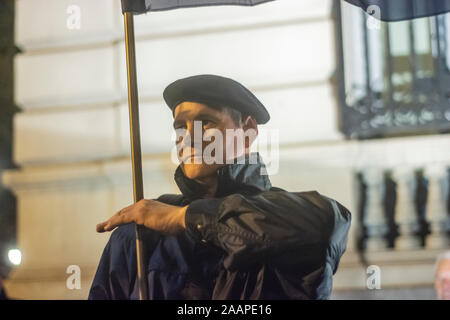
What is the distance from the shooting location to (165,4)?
3.31 meters

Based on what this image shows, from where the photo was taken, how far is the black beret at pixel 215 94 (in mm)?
3184

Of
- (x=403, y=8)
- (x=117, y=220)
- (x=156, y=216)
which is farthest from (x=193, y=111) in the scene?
(x=403, y=8)

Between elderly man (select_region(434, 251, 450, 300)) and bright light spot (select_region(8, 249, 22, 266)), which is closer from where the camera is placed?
elderly man (select_region(434, 251, 450, 300))

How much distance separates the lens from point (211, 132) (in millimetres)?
3135

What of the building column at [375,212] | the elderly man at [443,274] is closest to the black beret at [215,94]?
the building column at [375,212]

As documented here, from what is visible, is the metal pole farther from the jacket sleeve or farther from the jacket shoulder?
the jacket shoulder

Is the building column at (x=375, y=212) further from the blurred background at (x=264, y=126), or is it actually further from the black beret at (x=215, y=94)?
the black beret at (x=215, y=94)

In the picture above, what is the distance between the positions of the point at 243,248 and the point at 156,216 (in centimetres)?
48

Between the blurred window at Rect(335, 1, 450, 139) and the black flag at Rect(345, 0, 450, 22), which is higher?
the black flag at Rect(345, 0, 450, 22)

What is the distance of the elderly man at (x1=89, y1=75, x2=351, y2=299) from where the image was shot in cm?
295

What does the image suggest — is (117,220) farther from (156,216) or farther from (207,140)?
(207,140)

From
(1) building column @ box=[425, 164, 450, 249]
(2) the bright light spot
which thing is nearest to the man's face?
(1) building column @ box=[425, 164, 450, 249]
